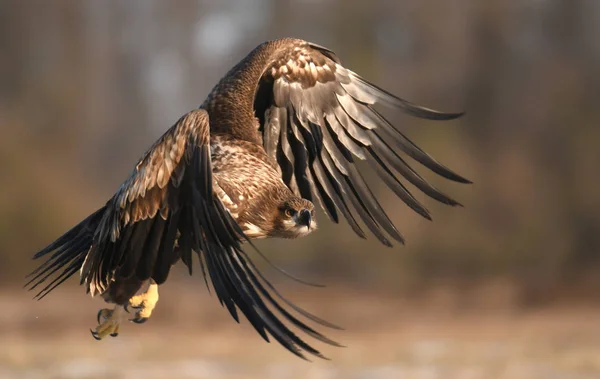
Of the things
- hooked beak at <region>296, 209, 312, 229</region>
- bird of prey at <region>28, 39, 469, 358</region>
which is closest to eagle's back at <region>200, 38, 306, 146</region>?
bird of prey at <region>28, 39, 469, 358</region>

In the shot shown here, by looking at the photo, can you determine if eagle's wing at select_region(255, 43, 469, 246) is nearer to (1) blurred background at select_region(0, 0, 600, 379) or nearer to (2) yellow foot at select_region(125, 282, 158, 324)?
(2) yellow foot at select_region(125, 282, 158, 324)

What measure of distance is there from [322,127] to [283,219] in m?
1.14

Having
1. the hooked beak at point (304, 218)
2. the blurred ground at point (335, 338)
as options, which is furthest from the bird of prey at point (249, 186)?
the blurred ground at point (335, 338)

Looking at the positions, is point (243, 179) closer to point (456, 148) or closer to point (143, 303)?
point (143, 303)

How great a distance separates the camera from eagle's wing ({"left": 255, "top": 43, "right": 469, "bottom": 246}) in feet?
22.6

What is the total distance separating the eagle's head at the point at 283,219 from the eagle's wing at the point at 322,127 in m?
0.84

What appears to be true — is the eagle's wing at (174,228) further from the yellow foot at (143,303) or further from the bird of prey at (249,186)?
the yellow foot at (143,303)

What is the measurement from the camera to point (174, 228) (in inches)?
219

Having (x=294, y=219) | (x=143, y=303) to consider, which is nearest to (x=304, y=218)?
(x=294, y=219)

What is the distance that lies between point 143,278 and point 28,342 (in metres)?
15.4

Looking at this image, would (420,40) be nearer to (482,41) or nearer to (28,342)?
(482,41)

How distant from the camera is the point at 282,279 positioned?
85.3 ft

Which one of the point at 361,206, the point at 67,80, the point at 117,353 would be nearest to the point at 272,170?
the point at 361,206

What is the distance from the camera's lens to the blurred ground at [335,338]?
16.4 m
